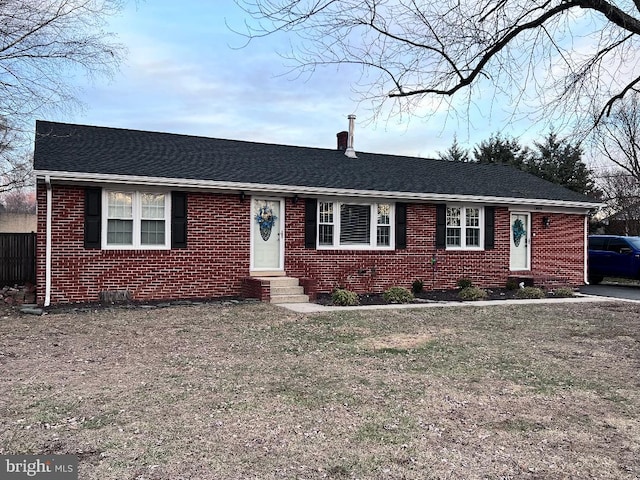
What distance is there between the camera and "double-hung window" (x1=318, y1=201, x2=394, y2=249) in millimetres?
13227

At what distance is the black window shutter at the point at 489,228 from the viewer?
15039 mm

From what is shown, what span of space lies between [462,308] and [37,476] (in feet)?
29.6

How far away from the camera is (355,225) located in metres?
13.5

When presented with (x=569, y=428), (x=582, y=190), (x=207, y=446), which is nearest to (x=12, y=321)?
(x=207, y=446)

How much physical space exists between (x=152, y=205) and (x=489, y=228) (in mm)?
9116

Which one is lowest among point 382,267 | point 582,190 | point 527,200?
point 382,267

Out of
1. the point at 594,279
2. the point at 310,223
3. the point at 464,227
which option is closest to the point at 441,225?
the point at 464,227

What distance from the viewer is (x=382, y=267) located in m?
13.8

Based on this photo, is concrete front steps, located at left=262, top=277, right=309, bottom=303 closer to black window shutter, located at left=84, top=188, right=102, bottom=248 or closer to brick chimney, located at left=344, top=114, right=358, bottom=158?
black window shutter, located at left=84, top=188, right=102, bottom=248

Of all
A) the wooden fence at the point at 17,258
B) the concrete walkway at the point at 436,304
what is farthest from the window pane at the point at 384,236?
the wooden fence at the point at 17,258

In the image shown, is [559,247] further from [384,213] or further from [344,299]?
[344,299]

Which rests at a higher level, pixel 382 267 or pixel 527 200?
pixel 527 200

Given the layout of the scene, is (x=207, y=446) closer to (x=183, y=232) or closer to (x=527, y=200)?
(x=183, y=232)

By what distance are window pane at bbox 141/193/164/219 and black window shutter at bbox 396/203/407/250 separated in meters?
5.92
